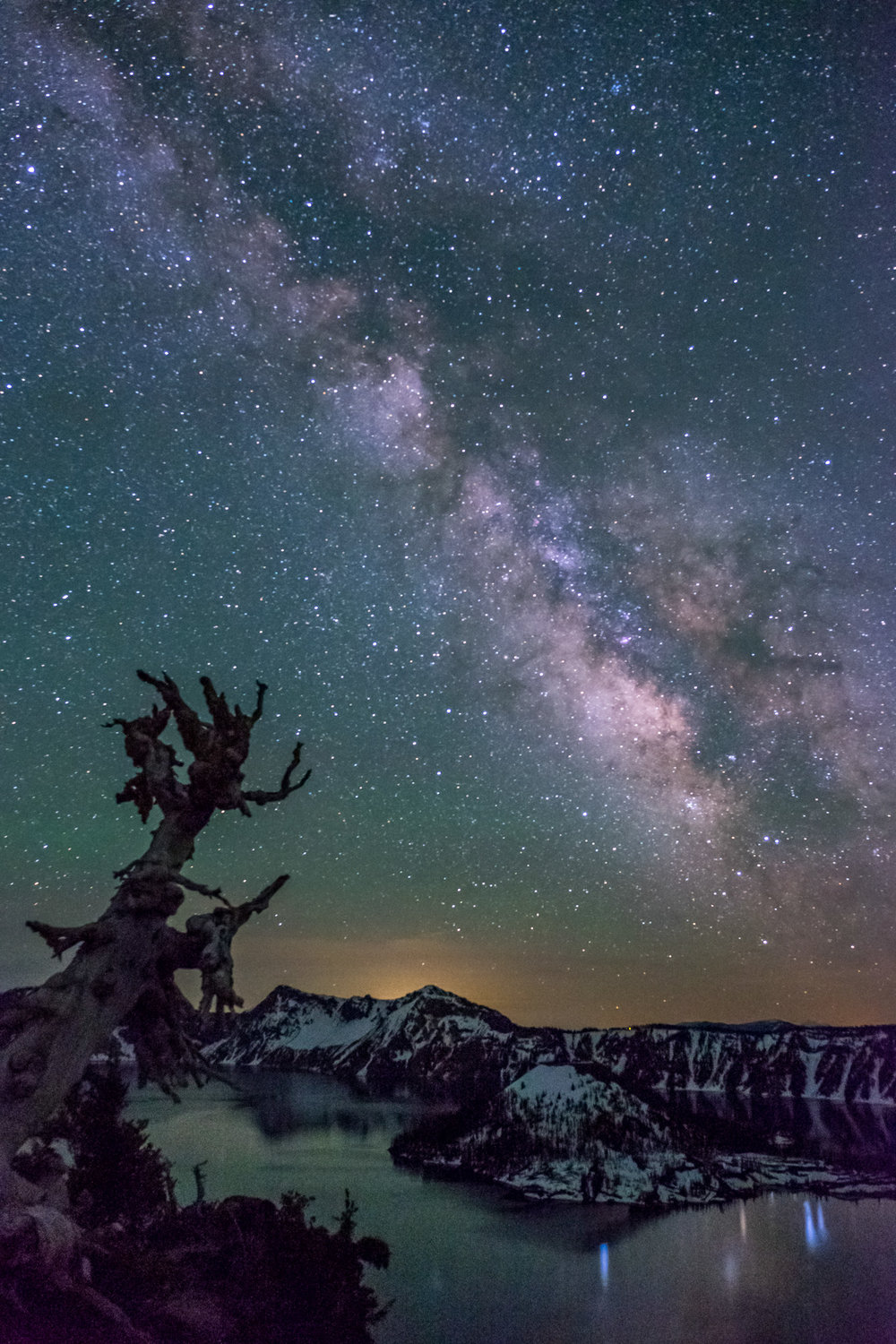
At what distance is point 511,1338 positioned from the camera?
1672 inches

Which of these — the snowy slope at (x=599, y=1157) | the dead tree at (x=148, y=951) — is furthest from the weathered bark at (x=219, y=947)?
the snowy slope at (x=599, y=1157)

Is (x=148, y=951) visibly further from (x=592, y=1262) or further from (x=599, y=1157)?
(x=599, y=1157)

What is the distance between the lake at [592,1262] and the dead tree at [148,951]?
42417 mm

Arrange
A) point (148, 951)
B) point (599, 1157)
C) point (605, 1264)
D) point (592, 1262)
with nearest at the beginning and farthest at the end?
point (148, 951) < point (605, 1264) < point (592, 1262) < point (599, 1157)

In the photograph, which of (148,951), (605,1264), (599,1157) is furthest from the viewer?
(599,1157)

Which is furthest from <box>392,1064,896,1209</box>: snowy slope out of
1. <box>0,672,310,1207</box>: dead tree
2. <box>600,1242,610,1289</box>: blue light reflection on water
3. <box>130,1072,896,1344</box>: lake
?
<box>0,672,310,1207</box>: dead tree

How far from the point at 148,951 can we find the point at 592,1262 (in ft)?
232

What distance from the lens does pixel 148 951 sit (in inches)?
377

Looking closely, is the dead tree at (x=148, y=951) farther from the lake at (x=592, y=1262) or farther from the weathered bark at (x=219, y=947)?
the lake at (x=592, y=1262)

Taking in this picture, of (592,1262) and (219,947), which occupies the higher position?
(219,947)

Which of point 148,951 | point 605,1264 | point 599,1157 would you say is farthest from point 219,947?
point 599,1157

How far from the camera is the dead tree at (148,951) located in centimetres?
848

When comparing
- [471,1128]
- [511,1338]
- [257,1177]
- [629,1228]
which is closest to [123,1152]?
[511,1338]

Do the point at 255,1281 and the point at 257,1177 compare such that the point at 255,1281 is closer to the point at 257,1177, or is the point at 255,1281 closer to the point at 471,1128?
the point at 257,1177
